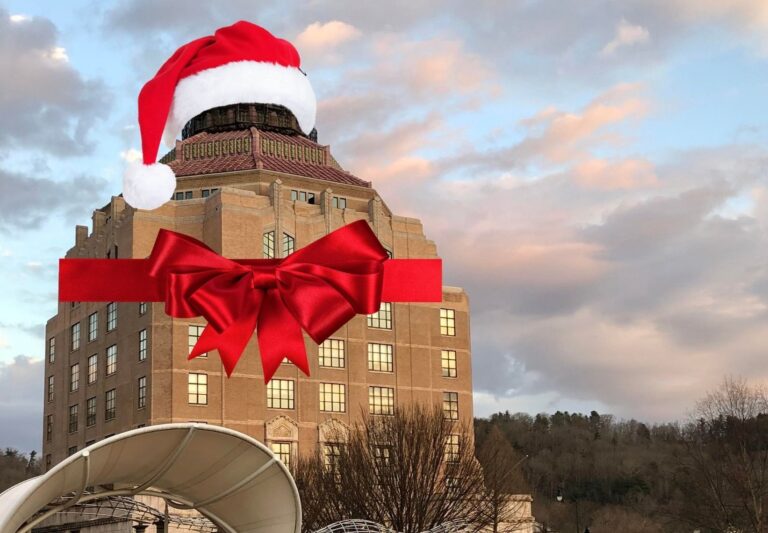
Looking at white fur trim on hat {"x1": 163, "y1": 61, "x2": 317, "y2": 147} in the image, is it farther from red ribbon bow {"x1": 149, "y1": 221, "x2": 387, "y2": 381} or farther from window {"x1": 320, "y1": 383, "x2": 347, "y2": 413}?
window {"x1": 320, "y1": 383, "x2": 347, "y2": 413}

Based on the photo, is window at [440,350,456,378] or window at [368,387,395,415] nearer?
window at [368,387,395,415]

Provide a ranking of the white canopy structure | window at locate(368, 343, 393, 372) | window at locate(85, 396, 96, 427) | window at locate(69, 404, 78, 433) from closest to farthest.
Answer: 1. the white canopy structure
2. window at locate(368, 343, 393, 372)
3. window at locate(85, 396, 96, 427)
4. window at locate(69, 404, 78, 433)

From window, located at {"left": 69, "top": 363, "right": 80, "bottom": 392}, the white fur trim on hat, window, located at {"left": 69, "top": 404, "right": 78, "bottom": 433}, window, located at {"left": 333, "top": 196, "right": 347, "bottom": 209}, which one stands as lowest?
the white fur trim on hat

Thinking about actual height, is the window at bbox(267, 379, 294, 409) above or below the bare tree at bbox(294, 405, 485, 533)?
above

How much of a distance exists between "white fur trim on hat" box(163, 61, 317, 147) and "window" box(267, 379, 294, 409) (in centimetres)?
5172

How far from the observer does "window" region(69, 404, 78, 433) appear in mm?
74250

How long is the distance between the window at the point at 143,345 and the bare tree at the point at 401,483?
62.9 ft

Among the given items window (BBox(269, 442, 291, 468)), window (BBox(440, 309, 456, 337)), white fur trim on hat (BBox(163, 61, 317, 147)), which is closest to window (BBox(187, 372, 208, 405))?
window (BBox(269, 442, 291, 468))

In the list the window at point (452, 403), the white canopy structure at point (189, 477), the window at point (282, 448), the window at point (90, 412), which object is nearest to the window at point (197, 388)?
the window at point (282, 448)

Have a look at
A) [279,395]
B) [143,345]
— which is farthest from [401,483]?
[143,345]

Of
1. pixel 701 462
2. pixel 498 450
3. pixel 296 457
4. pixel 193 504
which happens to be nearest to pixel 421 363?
pixel 296 457

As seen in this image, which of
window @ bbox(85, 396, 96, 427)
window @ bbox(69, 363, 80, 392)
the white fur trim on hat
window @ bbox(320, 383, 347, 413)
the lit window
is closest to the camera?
the white fur trim on hat

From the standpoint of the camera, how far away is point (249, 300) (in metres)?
14.3

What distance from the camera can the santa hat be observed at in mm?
13930
